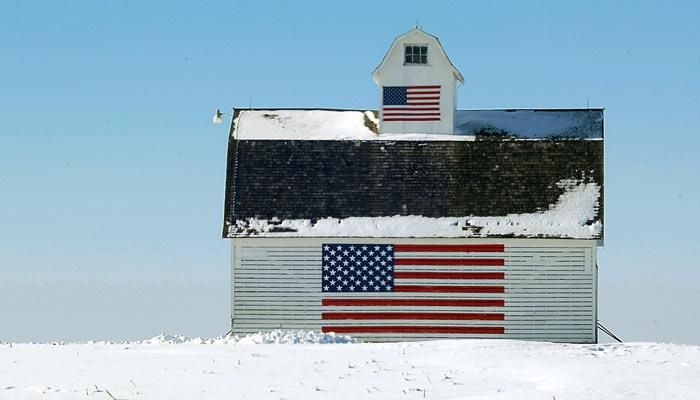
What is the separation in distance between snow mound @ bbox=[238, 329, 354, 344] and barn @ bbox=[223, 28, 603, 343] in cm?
202

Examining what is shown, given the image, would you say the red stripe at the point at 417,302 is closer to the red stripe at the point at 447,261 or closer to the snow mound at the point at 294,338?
the red stripe at the point at 447,261

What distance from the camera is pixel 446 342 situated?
81.0 feet

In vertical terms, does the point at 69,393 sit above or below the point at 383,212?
below

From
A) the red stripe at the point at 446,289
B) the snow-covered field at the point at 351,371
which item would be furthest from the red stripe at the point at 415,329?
the snow-covered field at the point at 351,371

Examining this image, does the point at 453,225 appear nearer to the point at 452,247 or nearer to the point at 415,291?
the point at 452,247

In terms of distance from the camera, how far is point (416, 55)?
3338 centimetres

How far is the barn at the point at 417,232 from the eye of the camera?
30.1 meters

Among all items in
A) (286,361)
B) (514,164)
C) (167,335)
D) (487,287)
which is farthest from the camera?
(514,164)

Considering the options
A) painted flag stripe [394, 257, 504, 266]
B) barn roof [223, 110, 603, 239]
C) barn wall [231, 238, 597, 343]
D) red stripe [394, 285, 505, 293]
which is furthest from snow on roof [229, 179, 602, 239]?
red stripe [394, 285, 505, 293]

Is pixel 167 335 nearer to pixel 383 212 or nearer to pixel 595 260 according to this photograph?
pixel 383 212

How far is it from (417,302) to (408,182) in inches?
149

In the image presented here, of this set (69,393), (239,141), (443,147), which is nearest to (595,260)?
(443,147)

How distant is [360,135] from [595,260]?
7979 mm

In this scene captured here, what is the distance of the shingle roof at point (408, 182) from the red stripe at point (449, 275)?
1.08 m
